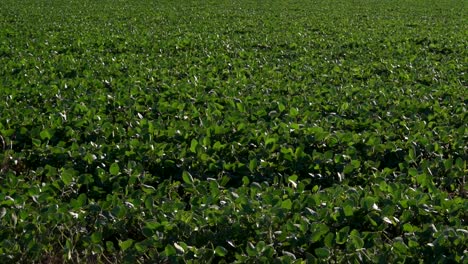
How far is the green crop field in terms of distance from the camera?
3254 millimetres

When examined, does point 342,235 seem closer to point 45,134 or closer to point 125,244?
point 125,244

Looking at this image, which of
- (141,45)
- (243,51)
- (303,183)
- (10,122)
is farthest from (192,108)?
(141,45)

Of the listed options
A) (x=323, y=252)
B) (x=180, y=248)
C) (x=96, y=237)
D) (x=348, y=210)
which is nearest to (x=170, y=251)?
(x=180, y=248)

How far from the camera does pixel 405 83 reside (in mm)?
8047

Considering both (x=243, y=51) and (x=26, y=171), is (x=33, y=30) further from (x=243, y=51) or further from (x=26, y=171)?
(x=26, y=171)

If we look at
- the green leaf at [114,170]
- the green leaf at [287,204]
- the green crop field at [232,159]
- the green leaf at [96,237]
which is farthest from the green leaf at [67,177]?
the green leaf at [287,204]

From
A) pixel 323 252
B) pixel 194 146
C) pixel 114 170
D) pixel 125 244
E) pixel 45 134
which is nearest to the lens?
pixel 323 252

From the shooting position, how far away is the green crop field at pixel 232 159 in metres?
3.25

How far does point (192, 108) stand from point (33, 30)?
9.38m

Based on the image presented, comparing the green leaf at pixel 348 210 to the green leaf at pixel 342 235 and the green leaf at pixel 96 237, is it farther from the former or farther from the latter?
the green leaf at pixel 96 237

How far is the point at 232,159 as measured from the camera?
475 cm

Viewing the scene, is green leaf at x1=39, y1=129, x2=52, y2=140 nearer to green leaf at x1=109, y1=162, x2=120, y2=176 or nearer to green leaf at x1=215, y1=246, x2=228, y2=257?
A: green leaf at x1=109, y1=162, x2=120, y2=176

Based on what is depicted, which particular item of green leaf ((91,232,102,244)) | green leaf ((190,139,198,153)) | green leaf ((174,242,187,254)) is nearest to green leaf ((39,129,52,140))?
green leaf ((190,139,198,153))

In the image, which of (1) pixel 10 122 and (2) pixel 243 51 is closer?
(1) pixel 10 122
